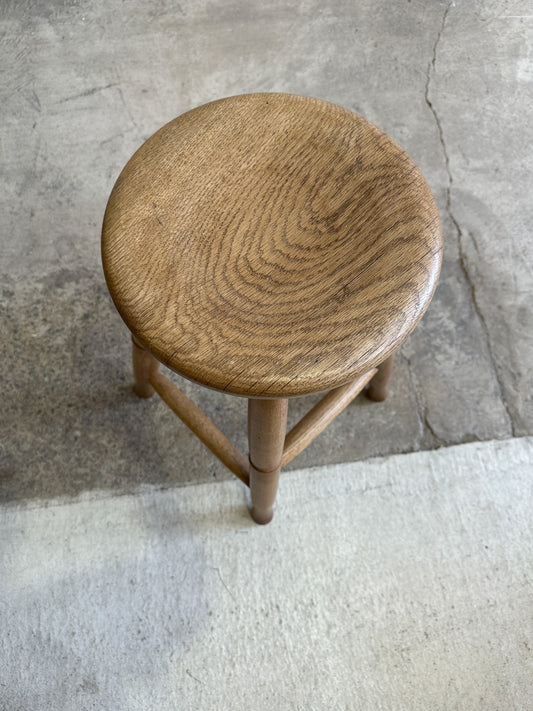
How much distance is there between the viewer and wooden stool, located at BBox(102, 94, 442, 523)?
72cm

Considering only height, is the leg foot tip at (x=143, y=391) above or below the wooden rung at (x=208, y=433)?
below

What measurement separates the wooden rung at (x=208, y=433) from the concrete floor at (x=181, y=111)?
0.23m

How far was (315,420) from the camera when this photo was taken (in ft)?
3.44

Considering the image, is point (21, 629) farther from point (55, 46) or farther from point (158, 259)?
point (55, 46)

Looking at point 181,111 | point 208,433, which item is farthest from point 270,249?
point 181,111

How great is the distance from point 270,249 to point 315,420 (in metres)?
0.36

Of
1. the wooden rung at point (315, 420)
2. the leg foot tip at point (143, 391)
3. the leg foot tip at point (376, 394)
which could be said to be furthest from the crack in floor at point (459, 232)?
the leg foot tip at point (143, 391)

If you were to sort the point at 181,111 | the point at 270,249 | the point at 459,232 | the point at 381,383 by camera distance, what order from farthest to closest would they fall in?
the point at 181,111 < the point at 459,232 < the point at 381,383 < the point at 270,249

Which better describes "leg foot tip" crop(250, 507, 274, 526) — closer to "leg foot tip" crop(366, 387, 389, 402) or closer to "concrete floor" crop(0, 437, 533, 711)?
"concrete floor" crop(0, 437, 533, 711)

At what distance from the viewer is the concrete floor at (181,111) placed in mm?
1340

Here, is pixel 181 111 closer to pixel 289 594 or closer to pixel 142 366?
pixel 142 366

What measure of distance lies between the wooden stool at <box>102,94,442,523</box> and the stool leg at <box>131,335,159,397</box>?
302mm

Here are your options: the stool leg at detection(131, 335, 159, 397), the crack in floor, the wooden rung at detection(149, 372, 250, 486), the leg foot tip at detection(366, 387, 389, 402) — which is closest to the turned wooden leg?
the leg foot tip at detection(366, 387, 389, 402)

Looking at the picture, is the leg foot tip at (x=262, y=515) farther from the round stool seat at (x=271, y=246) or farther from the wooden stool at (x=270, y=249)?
the round stool seat at (x=271, y=246)
